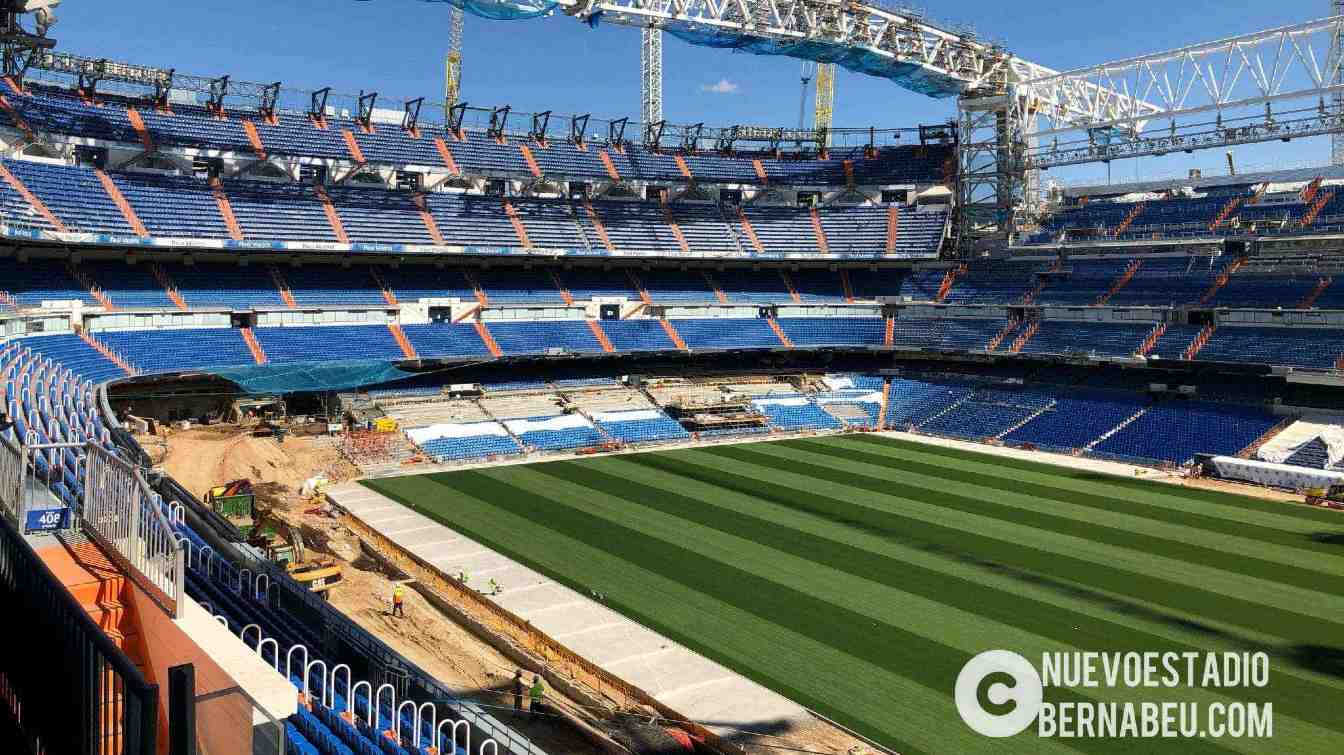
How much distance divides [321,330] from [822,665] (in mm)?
33302

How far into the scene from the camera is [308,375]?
38.8 m

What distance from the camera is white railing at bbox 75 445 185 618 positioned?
8180mm

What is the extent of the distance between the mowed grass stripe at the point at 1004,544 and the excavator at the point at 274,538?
15023mm

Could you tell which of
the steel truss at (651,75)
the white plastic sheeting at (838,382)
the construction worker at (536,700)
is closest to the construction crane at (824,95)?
the steel truss at (651,75)

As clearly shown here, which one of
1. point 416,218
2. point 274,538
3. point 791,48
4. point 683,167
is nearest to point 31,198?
point 416,218

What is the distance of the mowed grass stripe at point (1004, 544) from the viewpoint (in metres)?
21.1

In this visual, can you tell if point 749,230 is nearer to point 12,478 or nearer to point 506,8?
point 506,8

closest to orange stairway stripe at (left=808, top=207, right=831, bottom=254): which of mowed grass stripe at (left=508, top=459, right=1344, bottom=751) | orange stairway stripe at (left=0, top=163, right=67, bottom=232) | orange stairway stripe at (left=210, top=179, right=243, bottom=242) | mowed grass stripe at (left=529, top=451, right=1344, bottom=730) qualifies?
mowed grass stripe at (left=529, top=451, right=1344, bottom=730)

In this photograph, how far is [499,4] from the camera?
38.1 m

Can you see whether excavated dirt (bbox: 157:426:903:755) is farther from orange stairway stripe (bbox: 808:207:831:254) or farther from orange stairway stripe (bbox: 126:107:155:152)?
orange stairway stripe (bbox: 808:207:831:254)

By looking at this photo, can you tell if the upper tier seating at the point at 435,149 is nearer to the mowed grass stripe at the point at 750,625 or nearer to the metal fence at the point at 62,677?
the mowed grass stripe at the point at 750,625

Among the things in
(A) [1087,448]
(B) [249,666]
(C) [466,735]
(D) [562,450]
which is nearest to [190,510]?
(C) [466,735]

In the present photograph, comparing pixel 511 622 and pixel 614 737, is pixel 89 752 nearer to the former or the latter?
pixel 614 737

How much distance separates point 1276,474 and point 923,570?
1879cm
